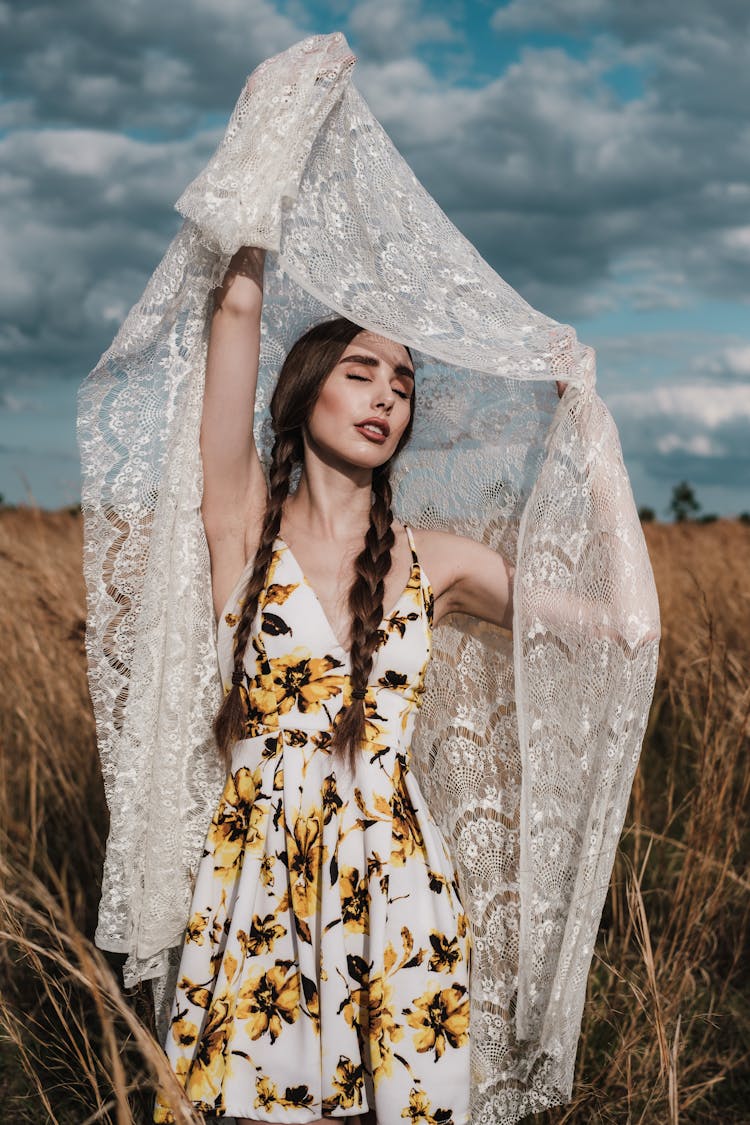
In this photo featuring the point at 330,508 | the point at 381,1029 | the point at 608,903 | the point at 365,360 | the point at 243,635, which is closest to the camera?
the point at 381,1029

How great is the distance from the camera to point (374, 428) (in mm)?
2395

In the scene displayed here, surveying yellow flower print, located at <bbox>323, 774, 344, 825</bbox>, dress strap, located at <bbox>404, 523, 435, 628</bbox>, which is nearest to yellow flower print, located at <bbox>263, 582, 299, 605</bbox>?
dress strap, located at <bbox>404, 523, 435, 628</bbox>

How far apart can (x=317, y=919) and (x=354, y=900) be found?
94mm

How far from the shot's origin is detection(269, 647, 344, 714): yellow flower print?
88.1 inches

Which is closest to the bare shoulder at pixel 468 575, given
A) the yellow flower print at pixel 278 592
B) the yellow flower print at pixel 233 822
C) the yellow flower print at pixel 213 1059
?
the yellow flower print at pixel 278 592

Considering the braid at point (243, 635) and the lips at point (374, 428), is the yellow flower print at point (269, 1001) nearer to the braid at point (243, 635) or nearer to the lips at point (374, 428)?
the braid at point (243, 635)

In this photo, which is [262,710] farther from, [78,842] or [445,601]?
[78,842]

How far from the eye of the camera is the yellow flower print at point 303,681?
2.24 metres

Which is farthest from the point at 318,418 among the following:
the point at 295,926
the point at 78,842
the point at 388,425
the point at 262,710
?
the point at 78,842

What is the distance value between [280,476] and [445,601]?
1.72 ft

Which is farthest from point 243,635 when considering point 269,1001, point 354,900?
point 269,1001

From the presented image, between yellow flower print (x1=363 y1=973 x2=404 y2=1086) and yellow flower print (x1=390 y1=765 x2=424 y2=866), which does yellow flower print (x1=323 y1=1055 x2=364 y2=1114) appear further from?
yellow flower print (x1=390 y1=765 x2=424 y2=866)

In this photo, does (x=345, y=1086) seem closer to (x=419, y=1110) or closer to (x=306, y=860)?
(x=419, y=1110)

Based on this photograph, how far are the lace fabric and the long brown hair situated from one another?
110mm
